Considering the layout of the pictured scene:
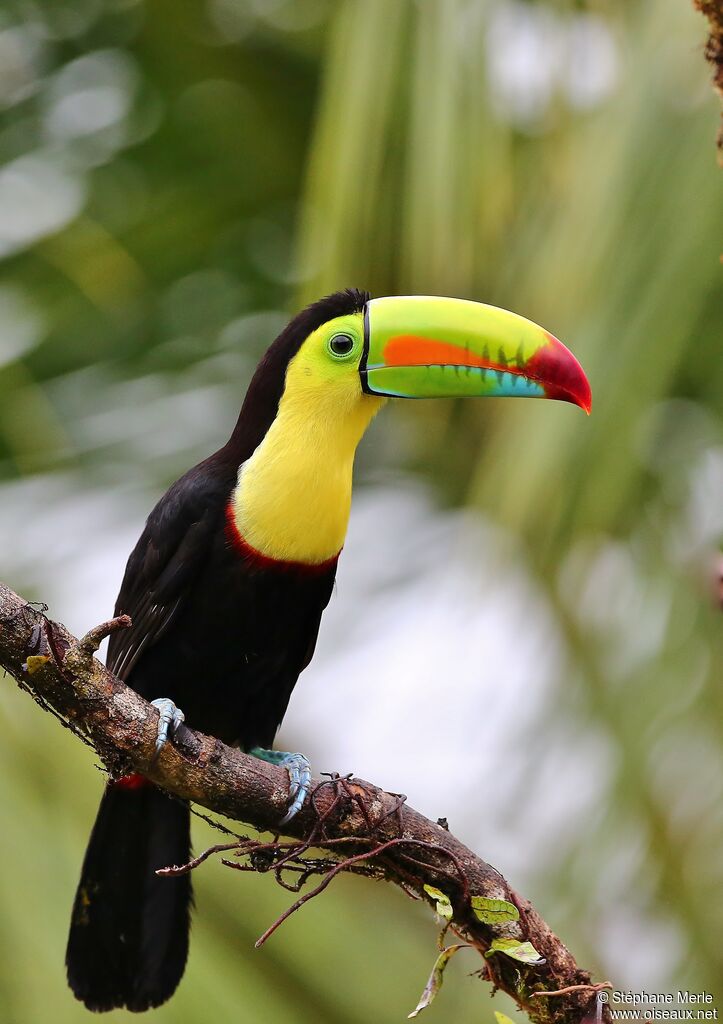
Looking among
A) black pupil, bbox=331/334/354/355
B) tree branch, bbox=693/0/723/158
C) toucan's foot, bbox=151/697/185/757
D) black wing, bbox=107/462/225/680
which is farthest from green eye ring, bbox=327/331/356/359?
tree branch, bbox=693/0/723/158

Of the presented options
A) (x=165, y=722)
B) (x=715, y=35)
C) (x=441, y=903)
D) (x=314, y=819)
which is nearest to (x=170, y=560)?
(x=165, y=722)

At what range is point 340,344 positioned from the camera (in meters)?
3.15

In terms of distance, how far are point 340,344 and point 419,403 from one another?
1.90 m

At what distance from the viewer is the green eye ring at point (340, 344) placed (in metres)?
3.15

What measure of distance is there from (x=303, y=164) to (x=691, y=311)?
2.42m

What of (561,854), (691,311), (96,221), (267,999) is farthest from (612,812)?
(96,221)

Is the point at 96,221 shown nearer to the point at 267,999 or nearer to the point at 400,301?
the point at 400,301

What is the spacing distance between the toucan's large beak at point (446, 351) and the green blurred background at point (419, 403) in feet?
0.95

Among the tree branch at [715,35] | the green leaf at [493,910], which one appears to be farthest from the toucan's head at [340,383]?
the green leaf at [493,910]

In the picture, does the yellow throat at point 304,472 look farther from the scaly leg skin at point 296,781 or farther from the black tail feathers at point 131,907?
the black tail feathers at point 131,907

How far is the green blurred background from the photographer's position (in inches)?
129

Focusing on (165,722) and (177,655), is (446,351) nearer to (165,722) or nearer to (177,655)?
(177,655)

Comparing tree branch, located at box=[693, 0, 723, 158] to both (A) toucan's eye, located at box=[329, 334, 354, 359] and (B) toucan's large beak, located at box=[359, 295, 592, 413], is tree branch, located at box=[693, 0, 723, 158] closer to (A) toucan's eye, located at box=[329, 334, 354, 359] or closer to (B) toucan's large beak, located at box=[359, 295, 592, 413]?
(B) toucan's large beak, located at box=[359, 295, 592, 413]

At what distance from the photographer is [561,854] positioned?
4211mm
